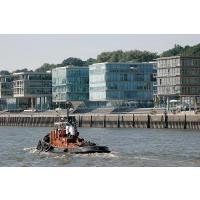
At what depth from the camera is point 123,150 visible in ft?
256

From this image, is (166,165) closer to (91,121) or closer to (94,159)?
(94,159)

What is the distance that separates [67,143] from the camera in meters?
72.8

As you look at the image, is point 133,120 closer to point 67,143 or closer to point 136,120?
point 136,120

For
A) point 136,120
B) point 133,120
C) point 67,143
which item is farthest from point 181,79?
point 67,143

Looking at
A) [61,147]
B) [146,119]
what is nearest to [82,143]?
[61,147]

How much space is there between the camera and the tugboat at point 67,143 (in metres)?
69.9

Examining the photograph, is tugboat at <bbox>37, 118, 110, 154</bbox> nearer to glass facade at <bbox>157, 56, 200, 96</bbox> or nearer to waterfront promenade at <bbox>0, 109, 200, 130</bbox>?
waterfront promenade at <bbox>0, 109, 200, 130</bbox>

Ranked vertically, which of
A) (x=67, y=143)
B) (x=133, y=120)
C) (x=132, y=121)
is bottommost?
(x=67, y=143)

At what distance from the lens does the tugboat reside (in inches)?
2753

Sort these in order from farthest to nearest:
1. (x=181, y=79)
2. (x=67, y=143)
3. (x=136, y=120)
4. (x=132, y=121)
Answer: (x=181, y=79) < (x=132, y=121) < (x=136, y=120) < (x=67, y=143)

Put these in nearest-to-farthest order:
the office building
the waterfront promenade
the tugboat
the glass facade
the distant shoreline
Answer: the tugboat, the distant shoreline, the waterfront promenade, the office building, the glass facade

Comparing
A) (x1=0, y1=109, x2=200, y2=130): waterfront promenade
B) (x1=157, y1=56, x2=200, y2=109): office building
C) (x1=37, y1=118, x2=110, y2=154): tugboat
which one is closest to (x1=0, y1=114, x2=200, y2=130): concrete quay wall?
(x1=0, y1=109, x2=200, y2=130): waterfront promenade

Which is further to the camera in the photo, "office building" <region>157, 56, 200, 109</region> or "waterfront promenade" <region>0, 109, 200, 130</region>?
"office building" <region>157, 56, 200, 109</region>

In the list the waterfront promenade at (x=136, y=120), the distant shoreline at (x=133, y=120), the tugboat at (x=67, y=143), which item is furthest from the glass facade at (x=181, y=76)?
the tugboat at (x=67, y=143)
